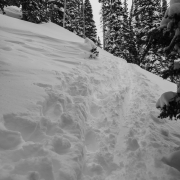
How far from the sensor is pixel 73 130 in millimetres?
4152

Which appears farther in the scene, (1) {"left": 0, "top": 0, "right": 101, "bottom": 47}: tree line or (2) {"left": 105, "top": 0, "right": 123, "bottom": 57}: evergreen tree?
(2) {"left": 105, "top": 0, "right": 123, "bottom": 57}: evergreen tree

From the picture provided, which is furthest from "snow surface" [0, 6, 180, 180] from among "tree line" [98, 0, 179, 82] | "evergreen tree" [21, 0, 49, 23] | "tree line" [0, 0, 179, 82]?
"tree line" [98, 0, 179, 82]

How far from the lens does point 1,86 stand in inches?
174

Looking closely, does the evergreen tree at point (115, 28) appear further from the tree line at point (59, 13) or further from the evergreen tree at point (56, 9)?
the evergreen tree at point (56, 9)

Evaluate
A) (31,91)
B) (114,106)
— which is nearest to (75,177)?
(31,91)

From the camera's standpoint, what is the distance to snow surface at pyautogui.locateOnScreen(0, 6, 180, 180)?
3037 mm

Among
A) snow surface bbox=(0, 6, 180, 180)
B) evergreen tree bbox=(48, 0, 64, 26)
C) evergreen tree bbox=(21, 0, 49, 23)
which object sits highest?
evergreen tree bbox=(48, 0, 64, 26)

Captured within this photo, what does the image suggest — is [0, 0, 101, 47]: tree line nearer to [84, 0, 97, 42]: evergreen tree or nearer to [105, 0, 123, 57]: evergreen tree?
[84, 0, 97, 42]: evergreen tree

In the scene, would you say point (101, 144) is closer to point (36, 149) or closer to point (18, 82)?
point (36, 149)

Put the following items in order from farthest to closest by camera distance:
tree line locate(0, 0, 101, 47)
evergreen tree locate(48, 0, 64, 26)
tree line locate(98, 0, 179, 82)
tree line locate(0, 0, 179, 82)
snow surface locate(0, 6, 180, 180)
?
evergreen tree locate(48, 0, 64, 26) < tree line locate(98, 0, 179, 82) < tree line locate(0, 0, 179, 82) < tree line locate(0, 0, 101, 47) < snow surface locate(0, 6, 180, 180)

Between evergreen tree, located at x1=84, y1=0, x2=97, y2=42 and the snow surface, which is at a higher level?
evergreen tree, located at x1=84, y1=0, x2=97, y2=42

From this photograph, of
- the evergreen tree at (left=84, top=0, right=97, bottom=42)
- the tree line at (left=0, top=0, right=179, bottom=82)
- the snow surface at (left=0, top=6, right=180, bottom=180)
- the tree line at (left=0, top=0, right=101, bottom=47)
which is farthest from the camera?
the evergreen tree at (left=84, top=0, right=97, bottom=42)

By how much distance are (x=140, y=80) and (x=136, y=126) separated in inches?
218

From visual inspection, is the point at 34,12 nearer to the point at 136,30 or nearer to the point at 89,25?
the point at 136,30
